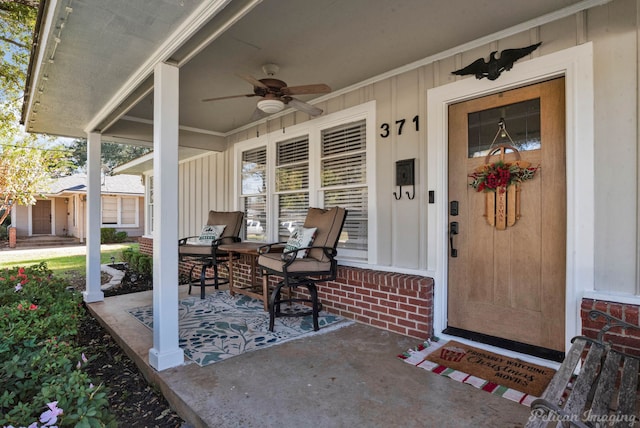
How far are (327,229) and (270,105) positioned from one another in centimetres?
135

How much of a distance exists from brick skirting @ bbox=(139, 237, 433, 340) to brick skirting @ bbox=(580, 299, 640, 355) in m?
1.11

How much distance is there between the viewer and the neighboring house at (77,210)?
1538 centimetres


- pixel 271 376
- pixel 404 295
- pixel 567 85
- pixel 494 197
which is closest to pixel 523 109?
pixel 567 85

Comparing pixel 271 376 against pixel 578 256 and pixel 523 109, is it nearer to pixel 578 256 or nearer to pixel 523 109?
pixel 578 256

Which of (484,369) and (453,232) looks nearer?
(484,369)

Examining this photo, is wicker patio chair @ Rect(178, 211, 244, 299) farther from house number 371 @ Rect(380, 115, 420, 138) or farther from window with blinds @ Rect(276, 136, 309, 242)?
house number 371 @ Rect(380, 115, 420, 138)

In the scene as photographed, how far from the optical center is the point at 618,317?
2082 millimetres

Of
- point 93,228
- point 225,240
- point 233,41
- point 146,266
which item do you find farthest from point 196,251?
point 233,41

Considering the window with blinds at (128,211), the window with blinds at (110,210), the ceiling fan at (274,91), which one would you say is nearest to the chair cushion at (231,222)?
the ceiling fan at (274,91)

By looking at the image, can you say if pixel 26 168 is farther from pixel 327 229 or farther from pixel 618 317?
pixel 618 317

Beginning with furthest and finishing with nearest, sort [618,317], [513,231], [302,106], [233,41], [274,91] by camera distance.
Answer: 1. [302,106]
2. [274,91]
3. [233,41]
4. [513,231]
5. [618,317]

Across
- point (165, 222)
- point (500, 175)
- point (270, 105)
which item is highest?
point (270, 105)

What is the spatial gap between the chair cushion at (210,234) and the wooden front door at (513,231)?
324cm

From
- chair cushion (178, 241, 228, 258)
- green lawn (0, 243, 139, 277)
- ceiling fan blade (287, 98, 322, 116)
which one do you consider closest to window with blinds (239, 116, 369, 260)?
ceiling fan blade (287, 98, 322, 116)
